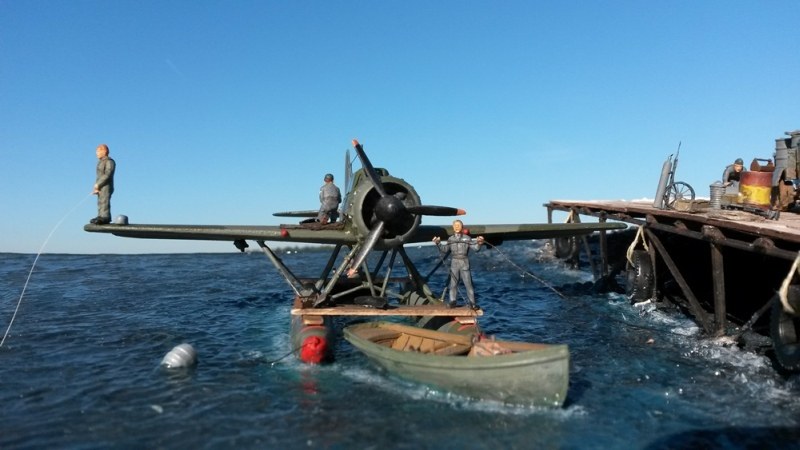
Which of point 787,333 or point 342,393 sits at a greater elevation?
point 787,333

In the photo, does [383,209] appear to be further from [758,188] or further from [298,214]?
[758,188]

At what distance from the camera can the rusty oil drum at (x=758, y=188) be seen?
774 inches

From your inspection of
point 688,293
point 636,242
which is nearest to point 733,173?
point 636,242

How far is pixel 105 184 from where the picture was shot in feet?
49.1

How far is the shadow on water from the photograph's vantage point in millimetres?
9211

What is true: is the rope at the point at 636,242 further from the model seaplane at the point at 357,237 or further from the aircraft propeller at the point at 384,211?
the aircraft propeller at the point at 384,211

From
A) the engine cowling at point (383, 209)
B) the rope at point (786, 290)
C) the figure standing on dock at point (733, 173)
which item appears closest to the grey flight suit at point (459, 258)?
the engine cowling at point (383, 209)

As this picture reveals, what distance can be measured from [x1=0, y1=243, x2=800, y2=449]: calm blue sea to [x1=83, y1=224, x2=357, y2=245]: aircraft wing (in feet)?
10.8

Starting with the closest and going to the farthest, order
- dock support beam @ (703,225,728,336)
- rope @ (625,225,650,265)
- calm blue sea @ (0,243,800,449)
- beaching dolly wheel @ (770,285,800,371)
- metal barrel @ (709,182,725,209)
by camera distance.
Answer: calm blue sea @ (0,243,800,449), beaching dolly wheel @ (770,285,800,371), dock support beam @ (703,225,728,336), metal barrel @ (709,182,725,209), rope @ (625,225,650,265)

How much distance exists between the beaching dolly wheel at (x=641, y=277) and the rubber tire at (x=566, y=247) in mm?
13284

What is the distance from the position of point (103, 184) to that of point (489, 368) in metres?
12.1

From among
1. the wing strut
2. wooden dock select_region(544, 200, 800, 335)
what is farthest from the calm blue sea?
the wing strut

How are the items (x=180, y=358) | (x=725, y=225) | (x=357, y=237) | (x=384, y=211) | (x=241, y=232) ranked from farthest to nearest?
(x=241, y=232), (x=725, y=225), (x=357, y=237), (x=384, y=211), (x=180, y=358)

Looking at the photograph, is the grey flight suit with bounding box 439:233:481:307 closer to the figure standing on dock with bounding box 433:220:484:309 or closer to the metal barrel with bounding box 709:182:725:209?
the figure standing on dock with bounding box 433:220:484:309
